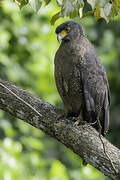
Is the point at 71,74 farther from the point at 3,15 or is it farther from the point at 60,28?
the point at 3,15

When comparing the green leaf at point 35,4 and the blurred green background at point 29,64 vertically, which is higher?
the green leaf at point 35,4

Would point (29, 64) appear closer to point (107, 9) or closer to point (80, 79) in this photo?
point (80, 79)

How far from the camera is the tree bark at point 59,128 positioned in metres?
4.17

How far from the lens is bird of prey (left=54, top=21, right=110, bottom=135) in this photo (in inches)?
191

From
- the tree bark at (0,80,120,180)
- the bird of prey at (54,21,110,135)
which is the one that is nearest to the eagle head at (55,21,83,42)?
the bird of prey at (54,21,110,135)

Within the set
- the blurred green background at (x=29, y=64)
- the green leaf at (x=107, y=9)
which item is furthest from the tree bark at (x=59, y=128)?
the blurred green background at (x=29, y=64)

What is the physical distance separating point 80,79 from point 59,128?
0.67 meters

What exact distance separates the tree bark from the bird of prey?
0.47 metres

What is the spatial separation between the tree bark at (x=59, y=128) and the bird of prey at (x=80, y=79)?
1.53ft

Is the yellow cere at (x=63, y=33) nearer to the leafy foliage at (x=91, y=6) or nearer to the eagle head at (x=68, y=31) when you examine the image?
the eagle head at (x=68, y=31)

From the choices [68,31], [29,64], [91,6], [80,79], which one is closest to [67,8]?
[91,6]

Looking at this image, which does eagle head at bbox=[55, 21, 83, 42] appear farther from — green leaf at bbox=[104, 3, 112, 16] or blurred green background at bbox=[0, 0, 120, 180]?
blurred green background at bbox=[0, 0, 120, 180]

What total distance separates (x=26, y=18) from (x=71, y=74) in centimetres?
323

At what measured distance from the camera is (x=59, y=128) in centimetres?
436
